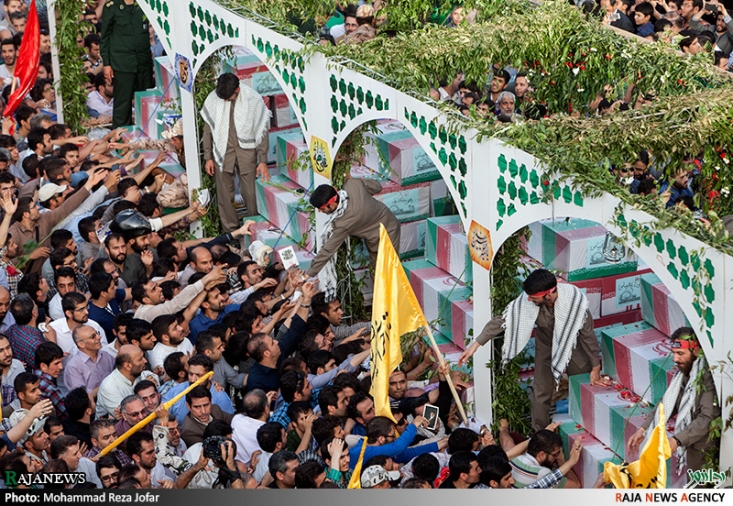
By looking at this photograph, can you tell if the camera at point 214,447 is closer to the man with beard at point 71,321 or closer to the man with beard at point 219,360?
the man with beard at point 219,360

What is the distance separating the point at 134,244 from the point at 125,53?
4.22 m

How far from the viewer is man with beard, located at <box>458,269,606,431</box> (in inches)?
412

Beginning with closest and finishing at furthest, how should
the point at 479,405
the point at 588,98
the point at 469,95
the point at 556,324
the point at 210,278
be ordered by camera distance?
1. the point at 556,324
2. the point at 479,405
3. the point at 210,278
4. the point at 588,98
5. the point at 469,95

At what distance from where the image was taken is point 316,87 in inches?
496

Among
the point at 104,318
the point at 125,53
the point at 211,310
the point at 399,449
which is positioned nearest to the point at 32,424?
the point at 104,318

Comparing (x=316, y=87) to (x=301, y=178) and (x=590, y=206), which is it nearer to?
(x=301, y=178)

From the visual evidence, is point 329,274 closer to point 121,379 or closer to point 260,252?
point 260,252

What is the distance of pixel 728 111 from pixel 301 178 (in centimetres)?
492

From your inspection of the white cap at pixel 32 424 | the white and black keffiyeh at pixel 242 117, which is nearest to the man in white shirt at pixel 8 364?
the white cap at pixel 32 424

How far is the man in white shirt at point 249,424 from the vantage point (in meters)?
10.2

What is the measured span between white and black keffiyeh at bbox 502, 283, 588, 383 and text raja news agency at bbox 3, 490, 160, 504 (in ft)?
10.6

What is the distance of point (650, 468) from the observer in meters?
8.59

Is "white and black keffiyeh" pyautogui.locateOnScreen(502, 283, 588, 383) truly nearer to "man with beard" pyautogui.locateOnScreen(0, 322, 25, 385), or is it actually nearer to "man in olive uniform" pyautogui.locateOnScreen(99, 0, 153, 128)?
"man with beard" pyautogui.locateOnScreen(0, 322, 25, 385)

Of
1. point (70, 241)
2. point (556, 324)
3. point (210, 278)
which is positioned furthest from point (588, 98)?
point (70, 241)
